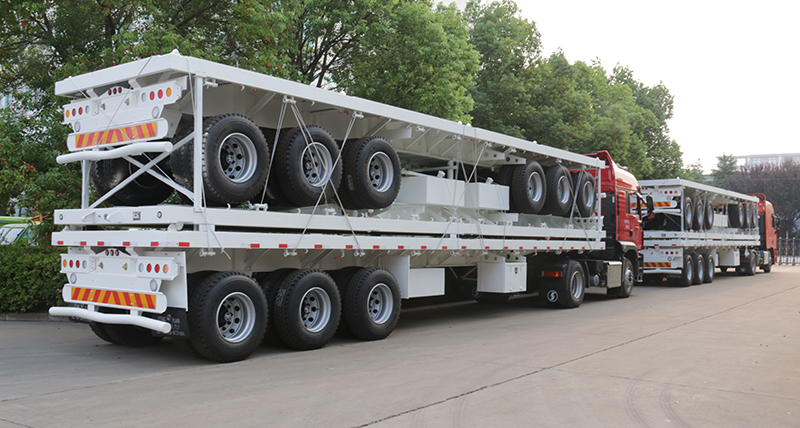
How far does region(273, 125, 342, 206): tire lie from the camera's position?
8.30 m

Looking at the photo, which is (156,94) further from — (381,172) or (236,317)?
(381,172)

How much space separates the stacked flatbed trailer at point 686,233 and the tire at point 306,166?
561 inches

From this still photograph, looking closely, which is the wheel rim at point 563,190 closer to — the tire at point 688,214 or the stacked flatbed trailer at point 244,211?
the stacked flatbed trailer at point 244,211

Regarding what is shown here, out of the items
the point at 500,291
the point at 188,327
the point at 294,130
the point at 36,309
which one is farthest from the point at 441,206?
the point at 36,309

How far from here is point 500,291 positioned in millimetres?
12352

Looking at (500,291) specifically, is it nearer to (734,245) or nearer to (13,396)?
(13,396)

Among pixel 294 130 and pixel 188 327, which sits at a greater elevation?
pixel 294 130

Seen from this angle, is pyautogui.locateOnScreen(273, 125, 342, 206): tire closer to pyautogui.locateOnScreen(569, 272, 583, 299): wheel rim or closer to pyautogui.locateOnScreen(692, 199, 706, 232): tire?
pyautogui.locateOnScreen(569, 272, 583, 299): wheel rim

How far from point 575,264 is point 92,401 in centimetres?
1045

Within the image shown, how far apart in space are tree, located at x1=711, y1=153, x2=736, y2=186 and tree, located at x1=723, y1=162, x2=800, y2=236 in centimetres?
1118

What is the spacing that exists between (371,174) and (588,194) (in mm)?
6946

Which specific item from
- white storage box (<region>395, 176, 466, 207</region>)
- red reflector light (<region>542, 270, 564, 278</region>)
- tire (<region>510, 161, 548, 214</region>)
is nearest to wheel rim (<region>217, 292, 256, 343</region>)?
white storage box (<region>395, 176, 466, 207</region>)

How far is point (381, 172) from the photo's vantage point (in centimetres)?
980

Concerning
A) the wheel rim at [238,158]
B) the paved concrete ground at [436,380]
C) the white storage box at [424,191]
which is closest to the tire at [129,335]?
the paved concrete ground at [436,380]
